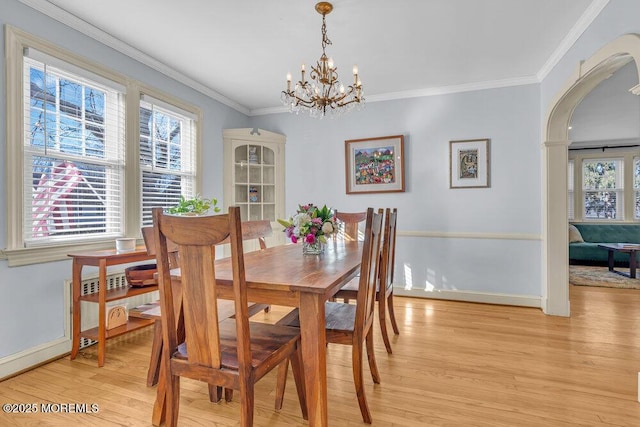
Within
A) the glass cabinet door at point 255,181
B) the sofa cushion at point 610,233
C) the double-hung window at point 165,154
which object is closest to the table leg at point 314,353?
the double-hung window at point 165,154

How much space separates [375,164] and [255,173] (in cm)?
166

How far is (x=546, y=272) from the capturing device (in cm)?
342

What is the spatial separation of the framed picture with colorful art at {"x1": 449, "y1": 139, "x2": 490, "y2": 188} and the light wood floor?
5.28 ft

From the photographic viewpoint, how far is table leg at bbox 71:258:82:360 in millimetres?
2389

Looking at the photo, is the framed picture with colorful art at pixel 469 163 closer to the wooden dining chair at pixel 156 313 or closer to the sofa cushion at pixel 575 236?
the wooden dining chair at pixel 156 313

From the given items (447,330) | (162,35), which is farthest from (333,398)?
(162,35)

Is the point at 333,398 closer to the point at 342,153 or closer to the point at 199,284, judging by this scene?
the point at 199,284

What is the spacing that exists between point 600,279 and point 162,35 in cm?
644

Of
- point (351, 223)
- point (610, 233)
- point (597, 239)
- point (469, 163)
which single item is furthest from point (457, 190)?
point (610, 233)

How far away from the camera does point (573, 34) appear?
262cm

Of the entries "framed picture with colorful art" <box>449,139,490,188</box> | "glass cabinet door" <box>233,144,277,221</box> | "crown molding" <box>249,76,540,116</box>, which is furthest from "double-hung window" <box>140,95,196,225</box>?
"framed picture with colorful art" <box>449,139,490,188</box>

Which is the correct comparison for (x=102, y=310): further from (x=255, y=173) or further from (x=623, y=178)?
(x=623, y=178)

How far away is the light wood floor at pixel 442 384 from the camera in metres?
1.76

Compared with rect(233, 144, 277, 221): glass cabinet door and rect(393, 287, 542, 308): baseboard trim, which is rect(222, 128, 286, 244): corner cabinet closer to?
rect(233, 144, 277, 221): glass cabinet door
